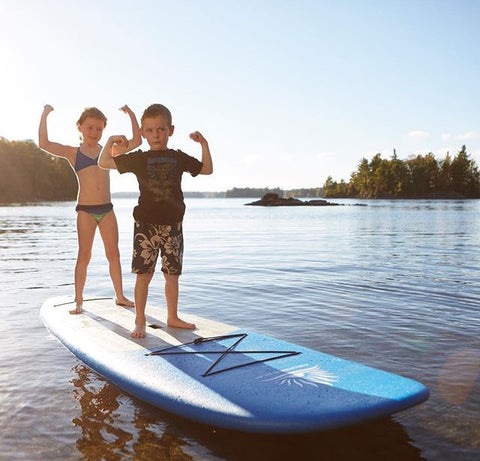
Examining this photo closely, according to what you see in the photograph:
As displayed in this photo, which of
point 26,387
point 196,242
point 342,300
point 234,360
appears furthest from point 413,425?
point 196,242

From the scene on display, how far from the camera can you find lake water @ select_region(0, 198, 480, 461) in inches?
124

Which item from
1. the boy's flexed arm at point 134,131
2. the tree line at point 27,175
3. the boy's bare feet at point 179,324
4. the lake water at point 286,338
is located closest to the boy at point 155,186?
the boy's flexed arm at point 134,131

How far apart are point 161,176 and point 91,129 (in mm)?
1539

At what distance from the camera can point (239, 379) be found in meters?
3.42

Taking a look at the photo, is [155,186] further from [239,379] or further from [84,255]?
[239,379]

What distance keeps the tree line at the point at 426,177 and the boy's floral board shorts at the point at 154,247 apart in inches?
5221

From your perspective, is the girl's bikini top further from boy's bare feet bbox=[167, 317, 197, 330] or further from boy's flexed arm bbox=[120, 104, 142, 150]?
boy's bare feet bbox=[167, 317, 197, 330]

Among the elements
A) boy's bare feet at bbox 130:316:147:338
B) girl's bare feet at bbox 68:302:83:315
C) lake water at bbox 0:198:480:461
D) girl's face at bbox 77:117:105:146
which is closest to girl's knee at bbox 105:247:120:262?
girl's bare feet at bbox 68:302:83:315

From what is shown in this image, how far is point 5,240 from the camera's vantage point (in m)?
19.1

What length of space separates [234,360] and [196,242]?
15626mm

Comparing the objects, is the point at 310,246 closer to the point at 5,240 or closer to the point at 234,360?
the point at 5,240

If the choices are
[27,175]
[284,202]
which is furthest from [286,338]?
[27,175]

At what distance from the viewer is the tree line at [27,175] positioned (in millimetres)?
100625

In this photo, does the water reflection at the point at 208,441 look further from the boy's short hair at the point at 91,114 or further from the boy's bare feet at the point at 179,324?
the boy's short hair at the point at 91,114
